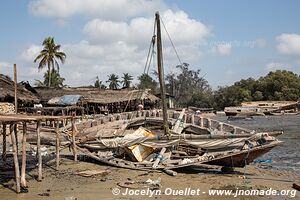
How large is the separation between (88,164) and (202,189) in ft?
18.2

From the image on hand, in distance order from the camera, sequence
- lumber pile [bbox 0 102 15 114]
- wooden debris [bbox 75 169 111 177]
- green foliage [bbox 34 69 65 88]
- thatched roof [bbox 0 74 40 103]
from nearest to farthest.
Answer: wooden debris [bbox 75 169 111 177]
lumber pile [bbox 0 102 15 114]
thatched roof [bbox 0 74 40 103]
green foliage [bbox 34 69 65 88]

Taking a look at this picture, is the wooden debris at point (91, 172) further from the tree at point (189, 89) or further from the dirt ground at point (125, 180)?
the tree at point (189, 89)

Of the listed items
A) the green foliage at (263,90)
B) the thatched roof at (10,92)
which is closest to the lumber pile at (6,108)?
the thatched roof at (10,92)

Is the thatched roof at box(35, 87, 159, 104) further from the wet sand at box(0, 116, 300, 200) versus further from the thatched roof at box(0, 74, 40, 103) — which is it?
the wet sand at box(0, 116, 300, 200)

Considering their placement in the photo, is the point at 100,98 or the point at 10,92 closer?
the point at 10,92

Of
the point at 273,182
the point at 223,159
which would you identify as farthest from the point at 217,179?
the point at 273,182

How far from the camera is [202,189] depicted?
427 inches

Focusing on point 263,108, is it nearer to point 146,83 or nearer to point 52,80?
point 146,83

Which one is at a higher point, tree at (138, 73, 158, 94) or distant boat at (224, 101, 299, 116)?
tree at (138, 73, 158, 94)

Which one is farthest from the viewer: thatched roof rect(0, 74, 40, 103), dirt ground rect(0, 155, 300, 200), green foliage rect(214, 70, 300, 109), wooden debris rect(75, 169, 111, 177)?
green foliage rect(214, 70, 300, 109)

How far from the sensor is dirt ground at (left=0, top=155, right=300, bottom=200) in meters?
10.1

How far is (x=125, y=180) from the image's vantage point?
11.9m

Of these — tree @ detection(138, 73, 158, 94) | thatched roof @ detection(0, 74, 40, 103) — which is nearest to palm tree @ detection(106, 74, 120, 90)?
tree @ detection(138, 73, 158, 94)

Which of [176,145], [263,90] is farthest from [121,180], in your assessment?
[263,90]
